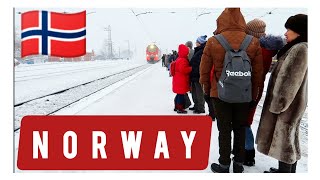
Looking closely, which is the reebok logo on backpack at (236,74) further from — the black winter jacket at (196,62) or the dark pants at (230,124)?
the black winter jacket at (196,62)

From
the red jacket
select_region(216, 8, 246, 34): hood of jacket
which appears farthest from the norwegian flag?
select_region(216, 8, 246, 34): hood of jacket

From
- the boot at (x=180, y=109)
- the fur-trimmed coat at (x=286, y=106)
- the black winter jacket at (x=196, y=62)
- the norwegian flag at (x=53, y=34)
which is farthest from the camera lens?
the boot at (x=180, y=109)

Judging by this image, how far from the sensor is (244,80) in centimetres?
263

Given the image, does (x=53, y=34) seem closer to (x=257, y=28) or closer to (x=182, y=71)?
(x=182, y=71)

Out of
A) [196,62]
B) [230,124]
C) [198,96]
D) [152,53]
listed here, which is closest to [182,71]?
[196,62]

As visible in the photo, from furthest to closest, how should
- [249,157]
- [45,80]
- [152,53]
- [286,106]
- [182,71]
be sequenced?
[152,53]
[45,80]
[182,71]
[249,157]
[286,106]

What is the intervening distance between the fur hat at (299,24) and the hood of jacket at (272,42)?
0.18 meters

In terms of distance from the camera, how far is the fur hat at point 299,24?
2.59 m

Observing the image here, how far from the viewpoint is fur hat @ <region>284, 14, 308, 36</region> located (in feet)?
8.50

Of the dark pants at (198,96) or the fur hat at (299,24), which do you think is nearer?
the fur hat at (299,24)

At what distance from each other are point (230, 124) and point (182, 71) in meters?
2.71

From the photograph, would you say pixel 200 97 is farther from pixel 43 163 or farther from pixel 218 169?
pixel 43 163

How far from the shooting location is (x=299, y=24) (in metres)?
2.60

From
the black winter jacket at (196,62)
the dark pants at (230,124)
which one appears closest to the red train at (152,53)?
the black winter jacket at (196,62)
